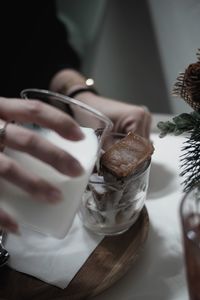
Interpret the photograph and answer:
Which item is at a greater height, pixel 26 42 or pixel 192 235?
pixel 192 235

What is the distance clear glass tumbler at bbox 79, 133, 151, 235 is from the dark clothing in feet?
1.56

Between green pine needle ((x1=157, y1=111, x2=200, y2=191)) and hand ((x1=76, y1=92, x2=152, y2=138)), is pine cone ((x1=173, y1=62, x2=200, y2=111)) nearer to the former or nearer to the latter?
green pine needle ((x1=157, y1=111, x2=200, y2=191))

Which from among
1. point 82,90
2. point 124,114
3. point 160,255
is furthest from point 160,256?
point 82,90

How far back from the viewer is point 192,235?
28 cm

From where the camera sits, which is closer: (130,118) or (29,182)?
(29,182)

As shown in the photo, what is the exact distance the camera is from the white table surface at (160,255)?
0.36m

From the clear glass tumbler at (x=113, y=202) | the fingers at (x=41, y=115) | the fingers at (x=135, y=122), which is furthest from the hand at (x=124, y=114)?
the fingers at (x=41, y=115)

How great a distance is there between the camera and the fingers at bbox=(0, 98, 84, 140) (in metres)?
0.30

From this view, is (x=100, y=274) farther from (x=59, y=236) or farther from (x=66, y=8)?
(x=66, y=8)

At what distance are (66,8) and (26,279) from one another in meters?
0.93

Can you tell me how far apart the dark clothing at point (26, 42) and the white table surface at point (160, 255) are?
0.43 meters

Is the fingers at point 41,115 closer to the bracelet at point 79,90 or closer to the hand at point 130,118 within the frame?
the hand at point 130,118

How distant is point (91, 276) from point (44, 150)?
14cm

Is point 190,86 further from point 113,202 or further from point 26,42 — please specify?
point 26,42
